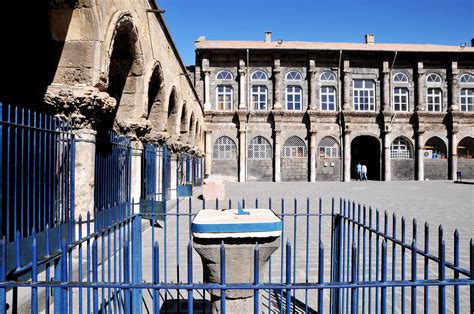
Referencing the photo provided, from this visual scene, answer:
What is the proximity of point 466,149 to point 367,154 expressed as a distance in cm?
724

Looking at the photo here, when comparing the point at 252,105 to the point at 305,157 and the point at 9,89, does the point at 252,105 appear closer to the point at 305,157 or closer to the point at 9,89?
the point at 305,157

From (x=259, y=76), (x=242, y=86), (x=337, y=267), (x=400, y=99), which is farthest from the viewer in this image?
(x=400, y=99)

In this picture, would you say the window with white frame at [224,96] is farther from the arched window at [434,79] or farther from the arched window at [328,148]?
the arched window at [434,79]

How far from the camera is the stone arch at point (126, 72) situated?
23.4 feet

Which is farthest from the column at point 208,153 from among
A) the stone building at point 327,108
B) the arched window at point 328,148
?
the arched window at point 328,148

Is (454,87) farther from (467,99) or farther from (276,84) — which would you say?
(276,84)

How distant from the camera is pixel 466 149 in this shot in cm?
2861

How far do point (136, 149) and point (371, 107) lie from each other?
76.5 feet

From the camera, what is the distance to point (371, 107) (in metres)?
27.7

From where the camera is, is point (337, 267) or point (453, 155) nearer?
point (337, 267)

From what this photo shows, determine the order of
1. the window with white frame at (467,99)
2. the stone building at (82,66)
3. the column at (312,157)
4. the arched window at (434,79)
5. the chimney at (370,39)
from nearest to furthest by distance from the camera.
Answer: the stone building at (82,66), the column at (312,157), the arched window at (434,79), the window with white frame at (467,99), the chimney at (370,39)

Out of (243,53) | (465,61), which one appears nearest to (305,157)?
(243,53)

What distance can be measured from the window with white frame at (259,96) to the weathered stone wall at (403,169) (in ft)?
34.5

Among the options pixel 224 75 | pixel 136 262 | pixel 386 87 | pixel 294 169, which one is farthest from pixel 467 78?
pixel 136 262
